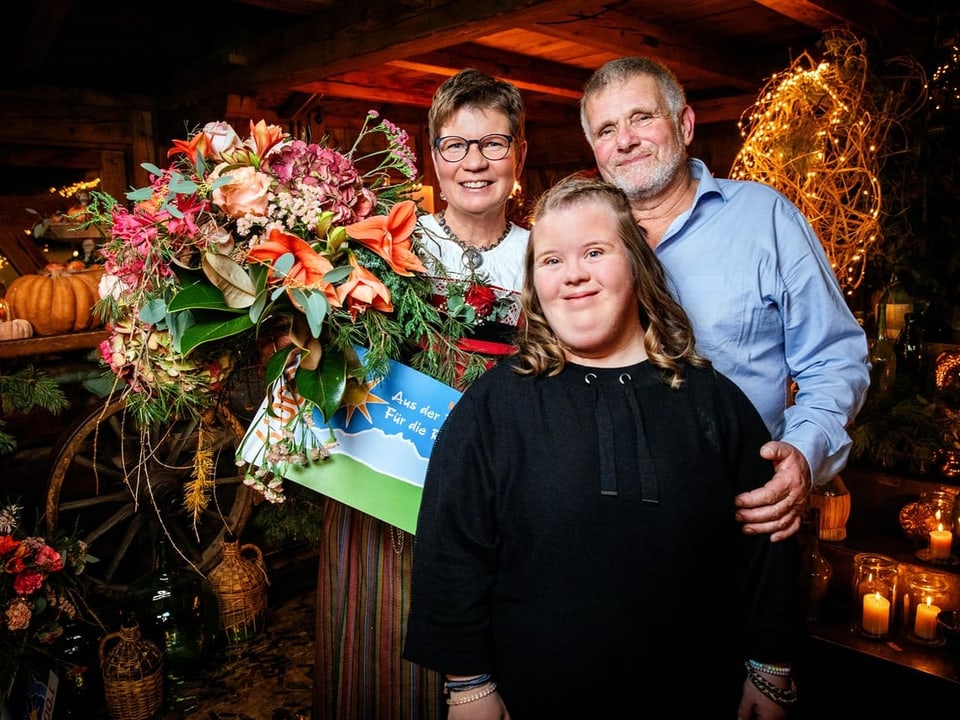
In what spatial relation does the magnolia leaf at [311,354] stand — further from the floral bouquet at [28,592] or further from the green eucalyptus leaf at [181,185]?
the floral bouquet at [28,592]

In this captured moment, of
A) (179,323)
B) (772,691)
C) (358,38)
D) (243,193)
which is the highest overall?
(358,38)

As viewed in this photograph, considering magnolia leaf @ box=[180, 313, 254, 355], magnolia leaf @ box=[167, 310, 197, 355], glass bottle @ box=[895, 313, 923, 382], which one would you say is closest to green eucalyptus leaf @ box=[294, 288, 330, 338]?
magnolia leaf @ box=[180, 313, 254, 355]

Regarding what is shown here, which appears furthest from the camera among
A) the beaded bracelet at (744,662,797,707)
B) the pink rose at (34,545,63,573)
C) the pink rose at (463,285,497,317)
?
the pink rose at (34,545,63,573)

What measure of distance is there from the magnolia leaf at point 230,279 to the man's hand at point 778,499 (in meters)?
0.96

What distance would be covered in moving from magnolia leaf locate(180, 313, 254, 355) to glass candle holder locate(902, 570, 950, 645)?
2549 mm

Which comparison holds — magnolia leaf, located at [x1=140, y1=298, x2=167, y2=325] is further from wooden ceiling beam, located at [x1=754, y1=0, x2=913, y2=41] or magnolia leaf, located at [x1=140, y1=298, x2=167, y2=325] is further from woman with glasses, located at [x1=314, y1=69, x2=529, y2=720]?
wooden ceiling beam, located at [x1=754, y1=0, x2=913, y2=41]

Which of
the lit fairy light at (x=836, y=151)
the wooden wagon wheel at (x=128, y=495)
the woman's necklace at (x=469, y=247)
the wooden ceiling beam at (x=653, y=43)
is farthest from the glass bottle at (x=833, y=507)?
the wooden wagon wheel at (x=128, y=495)

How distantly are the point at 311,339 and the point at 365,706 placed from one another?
831mm

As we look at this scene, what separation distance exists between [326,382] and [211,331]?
0.22 meters

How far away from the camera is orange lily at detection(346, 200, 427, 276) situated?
1394 millimetres

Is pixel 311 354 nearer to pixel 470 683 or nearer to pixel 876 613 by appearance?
pixel 470 683

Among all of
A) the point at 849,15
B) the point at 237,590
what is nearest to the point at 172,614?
the point at 237,590

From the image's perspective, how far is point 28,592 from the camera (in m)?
2.29

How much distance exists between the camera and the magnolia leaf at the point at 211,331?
1.28 metres
